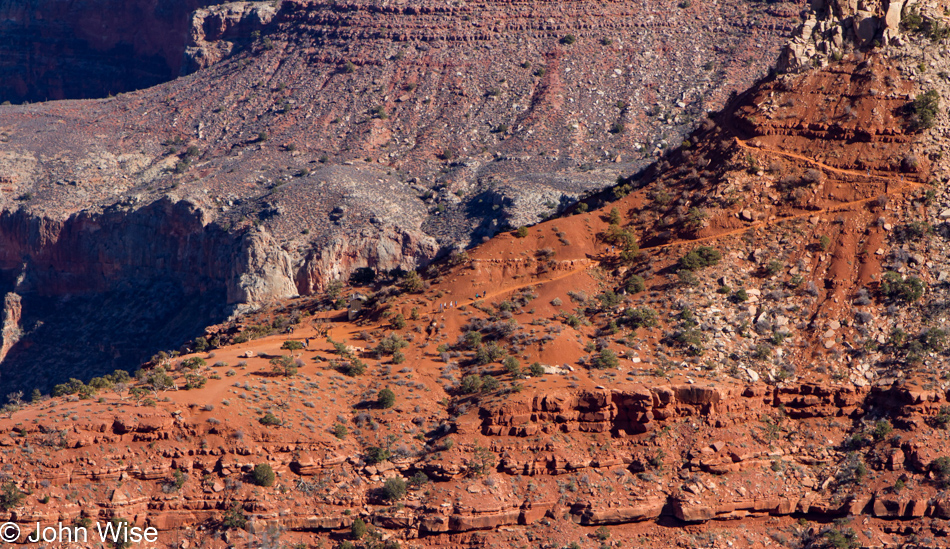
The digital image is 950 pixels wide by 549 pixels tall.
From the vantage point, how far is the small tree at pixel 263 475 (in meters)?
55.9

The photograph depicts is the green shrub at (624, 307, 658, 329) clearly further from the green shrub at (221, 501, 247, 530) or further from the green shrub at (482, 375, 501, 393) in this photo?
the green shrub at (221, 501, 247, 530)

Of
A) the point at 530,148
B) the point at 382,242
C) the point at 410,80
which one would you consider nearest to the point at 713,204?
the point at 382,242

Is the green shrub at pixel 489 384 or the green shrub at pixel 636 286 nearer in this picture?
the green shrub at pixel 489 384

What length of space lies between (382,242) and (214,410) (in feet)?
248

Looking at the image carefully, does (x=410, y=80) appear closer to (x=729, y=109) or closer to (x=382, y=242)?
(x=382, y=242)

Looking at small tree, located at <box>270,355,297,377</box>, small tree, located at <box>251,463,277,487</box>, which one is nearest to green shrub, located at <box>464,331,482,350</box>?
small tree, located at <box>270,355,297,377</box>

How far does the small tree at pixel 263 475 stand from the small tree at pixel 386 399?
20.0 feet

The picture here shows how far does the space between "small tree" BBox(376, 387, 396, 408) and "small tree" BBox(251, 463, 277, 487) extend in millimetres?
6111

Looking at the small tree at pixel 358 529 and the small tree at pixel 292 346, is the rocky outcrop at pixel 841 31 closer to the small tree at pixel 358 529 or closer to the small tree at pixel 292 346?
the small tree at pixel 292 346

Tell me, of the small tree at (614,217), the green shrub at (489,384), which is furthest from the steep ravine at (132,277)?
the green shrub at (489,384)

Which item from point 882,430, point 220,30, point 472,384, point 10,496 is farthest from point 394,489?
point 220,30

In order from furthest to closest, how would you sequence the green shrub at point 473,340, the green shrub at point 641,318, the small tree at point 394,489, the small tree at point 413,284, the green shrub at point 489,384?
1. the small tree at point 413,284
2. the green shrub at point 473,340
3. the green shrub at point 641,318
4. the green shrub at point 489,384
5. the small tree at point 394,489

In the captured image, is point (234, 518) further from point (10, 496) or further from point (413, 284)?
point (413, 284)

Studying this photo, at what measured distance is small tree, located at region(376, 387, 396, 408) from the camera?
197ft
